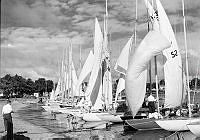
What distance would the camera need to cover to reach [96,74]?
→ 31.2 metres

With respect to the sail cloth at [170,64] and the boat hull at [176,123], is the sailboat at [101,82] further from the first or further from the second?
the boat hull at [176,123]

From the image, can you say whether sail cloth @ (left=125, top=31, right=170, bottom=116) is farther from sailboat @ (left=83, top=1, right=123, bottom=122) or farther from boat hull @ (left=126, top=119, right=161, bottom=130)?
sailboat @ (left=83, top=1, right=123, bottom=122)

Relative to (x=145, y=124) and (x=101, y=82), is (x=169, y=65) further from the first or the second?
(x=101, y=82)

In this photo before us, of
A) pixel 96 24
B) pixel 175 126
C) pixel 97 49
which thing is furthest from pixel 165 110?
pixel 96 24

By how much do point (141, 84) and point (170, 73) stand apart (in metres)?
3.11

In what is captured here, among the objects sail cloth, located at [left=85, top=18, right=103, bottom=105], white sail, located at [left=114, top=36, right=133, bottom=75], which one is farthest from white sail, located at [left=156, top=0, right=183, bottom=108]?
sail cloth, located at [left=85, top=18, right=103, bottom=105]

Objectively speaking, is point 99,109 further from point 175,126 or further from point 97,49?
point 175,126

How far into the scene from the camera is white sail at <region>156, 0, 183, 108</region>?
2030cm

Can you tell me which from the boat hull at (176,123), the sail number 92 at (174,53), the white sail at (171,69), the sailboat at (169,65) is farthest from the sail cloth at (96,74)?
the boat hull at (176,123)

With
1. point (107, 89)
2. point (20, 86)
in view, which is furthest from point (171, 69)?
point (20, 86)

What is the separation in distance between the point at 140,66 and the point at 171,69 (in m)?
3.60

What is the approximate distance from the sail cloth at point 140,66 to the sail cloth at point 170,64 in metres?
2.18

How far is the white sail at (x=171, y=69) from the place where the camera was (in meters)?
20.3

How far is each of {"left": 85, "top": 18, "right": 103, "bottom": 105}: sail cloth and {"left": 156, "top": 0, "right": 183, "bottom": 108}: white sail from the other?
10647mm
